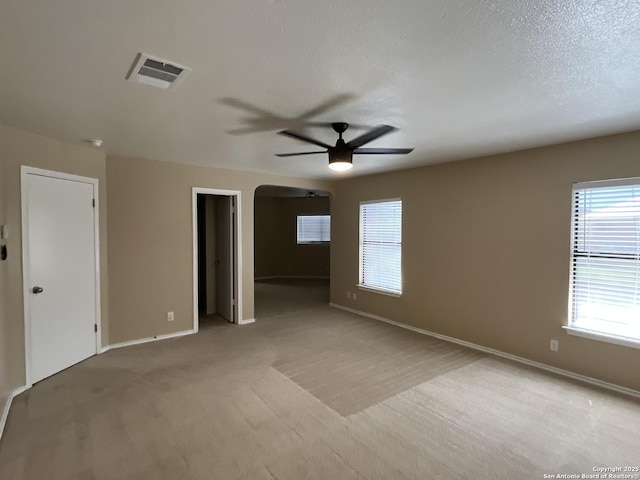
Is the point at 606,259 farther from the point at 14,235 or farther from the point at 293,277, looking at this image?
the point at 293,277

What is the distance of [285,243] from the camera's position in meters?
10.5

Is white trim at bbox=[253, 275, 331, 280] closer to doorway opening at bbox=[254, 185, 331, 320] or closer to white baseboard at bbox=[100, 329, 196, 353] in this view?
doorway opening at bbox=[254, 185, 331, 320]

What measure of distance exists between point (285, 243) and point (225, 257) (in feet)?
15.9

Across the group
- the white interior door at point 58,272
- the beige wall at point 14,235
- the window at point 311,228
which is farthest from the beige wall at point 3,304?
the window at point 311,228

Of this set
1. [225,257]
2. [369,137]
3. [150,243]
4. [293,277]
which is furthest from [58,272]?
[293,277]

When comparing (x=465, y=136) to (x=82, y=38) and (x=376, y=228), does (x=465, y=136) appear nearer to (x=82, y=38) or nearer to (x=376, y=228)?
(x=376, y=228)

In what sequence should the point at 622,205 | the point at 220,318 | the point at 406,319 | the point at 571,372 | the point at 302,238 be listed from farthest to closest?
the point at 302,238 < the point at 220,318 < the point at 406,319 < the point at 571,372 < the point at 622,205

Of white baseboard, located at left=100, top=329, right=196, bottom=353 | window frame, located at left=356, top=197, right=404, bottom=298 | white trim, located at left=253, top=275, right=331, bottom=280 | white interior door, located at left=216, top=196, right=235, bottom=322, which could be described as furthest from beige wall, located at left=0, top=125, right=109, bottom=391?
white trim, located at left=253, top=275, right=331, bottom=280

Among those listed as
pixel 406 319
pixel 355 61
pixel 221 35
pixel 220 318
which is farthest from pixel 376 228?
pixel 221 35

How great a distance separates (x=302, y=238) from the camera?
1046cm

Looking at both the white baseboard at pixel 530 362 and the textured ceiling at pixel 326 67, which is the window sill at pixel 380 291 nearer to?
the white baseboard at pixel 530 362

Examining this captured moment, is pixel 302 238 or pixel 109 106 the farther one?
pixel 302 238

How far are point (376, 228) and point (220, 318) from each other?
312cm

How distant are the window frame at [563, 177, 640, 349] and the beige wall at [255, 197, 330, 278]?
→ 7.14 metres
